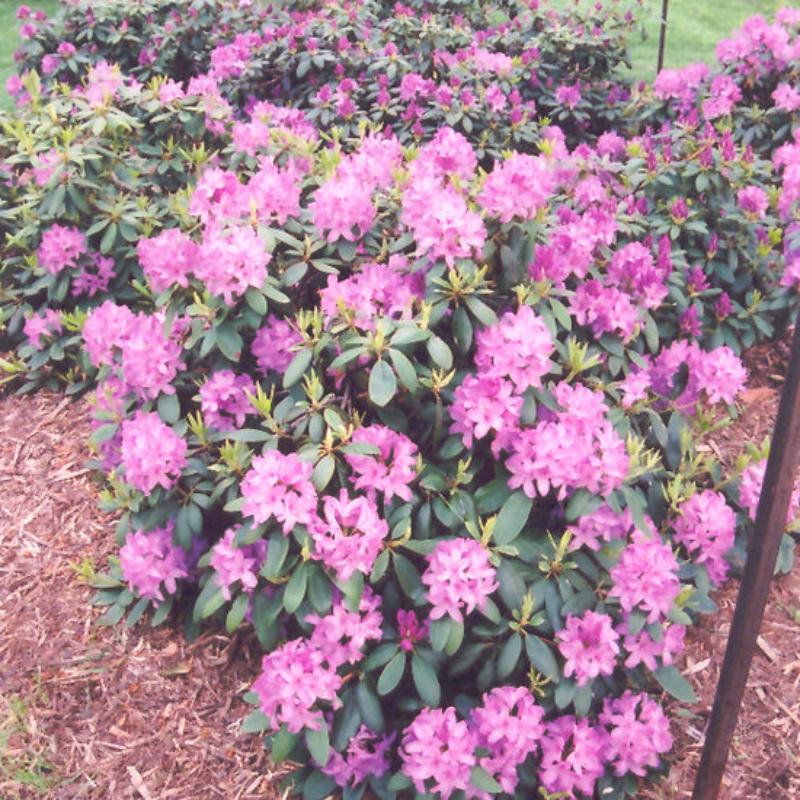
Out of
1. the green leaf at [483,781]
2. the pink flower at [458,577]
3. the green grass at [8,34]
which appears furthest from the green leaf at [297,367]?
the green grass at [8,34]

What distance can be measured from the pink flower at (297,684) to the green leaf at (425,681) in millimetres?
157

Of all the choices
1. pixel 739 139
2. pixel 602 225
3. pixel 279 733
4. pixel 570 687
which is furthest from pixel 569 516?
pixel 739 139

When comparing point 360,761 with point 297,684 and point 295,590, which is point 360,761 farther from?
point 295,590

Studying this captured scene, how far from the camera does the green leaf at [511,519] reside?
187cm

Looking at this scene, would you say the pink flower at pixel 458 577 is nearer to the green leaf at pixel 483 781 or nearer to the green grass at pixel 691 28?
the green leaf at pixel 483 781

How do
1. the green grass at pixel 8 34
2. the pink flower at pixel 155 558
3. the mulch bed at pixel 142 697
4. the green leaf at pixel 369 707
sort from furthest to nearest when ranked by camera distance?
1. the green grass at pixel 8 34
2. the pink flower at pixel 155 558
3. the mulch bed at pixel 142 697
4. the green leaf at pixel 369 707

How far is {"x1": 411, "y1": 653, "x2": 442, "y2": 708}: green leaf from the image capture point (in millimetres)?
1817

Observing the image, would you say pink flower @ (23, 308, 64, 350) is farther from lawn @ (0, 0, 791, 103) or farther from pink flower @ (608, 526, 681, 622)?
lawn @ (0, 0, 791, 103)

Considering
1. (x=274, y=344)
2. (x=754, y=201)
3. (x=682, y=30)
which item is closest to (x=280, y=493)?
(x=274, y=344)

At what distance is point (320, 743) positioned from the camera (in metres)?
1.83

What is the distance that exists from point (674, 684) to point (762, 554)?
2.37ft

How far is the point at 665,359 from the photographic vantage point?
2.44 meters

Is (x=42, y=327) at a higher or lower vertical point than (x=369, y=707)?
lower

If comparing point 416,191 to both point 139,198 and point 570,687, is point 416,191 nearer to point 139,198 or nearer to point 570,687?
point 570,687
